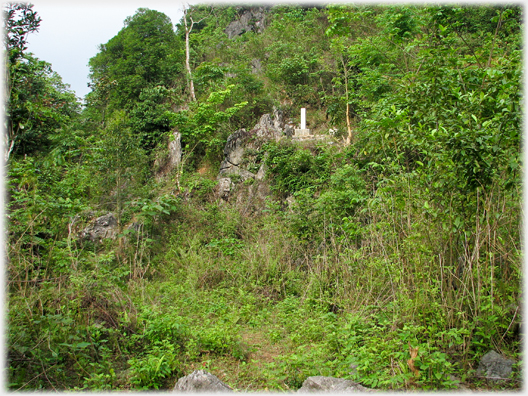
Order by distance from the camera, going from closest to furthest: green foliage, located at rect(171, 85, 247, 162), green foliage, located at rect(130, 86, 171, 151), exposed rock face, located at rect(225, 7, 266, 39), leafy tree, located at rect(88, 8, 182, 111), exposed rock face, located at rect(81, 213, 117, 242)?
exposed rock face, located at rect(81, 213, 117, 242), green foliage, located at rect(171, 85, 247, 162), green foliage, located at rect(130, 86, 171, 151), leafy tree, located at rect(88, 8, 182, 111), exposed rock face, located at rect(225, 7, 266, 39)

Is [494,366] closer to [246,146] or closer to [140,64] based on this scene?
[246,146]

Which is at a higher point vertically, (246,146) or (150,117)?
(150,117)

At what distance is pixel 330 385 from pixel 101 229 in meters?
9.78

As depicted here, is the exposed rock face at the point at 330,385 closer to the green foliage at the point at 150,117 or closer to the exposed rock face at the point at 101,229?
the exposed rock face at the point at 101,229

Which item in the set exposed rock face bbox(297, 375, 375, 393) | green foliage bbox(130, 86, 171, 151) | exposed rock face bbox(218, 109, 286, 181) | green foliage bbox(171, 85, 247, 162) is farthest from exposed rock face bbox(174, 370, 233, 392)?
green foliage bbox(130, 86, 171, 151)

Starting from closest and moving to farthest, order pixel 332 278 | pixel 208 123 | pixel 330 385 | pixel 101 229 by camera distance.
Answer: pixel 330 385 < pixel 332 278 < pixel 101 229 < pixel 208 123

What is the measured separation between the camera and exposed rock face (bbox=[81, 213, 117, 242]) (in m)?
11.2

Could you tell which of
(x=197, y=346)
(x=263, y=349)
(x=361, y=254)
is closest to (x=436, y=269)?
(x=361, y=254)

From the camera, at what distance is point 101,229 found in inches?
450

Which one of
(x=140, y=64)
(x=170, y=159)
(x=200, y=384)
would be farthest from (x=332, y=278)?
(x=140, y=64)

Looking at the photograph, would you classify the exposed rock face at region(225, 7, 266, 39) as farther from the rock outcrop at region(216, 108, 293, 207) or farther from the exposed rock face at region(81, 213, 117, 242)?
the exposed rock face at region(81, 213, 117, 242)

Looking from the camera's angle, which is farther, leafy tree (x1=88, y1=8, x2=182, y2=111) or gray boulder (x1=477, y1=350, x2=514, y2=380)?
leafy tree (x1=88, y1=8, x2=182, y2=111)

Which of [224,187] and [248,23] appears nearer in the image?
[224,187]

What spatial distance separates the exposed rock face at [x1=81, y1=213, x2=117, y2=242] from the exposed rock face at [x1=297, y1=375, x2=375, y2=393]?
9106 mm
